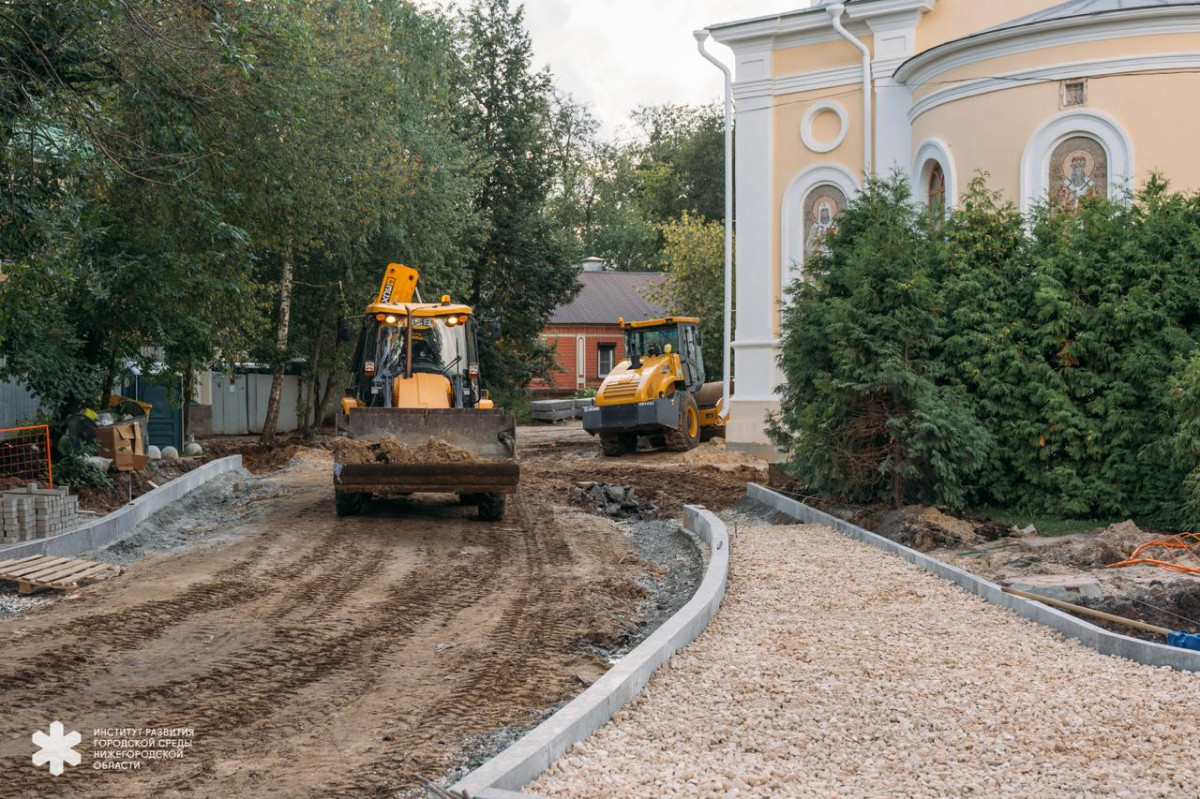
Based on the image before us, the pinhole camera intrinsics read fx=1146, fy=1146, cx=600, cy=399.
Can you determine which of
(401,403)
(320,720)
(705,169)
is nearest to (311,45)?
(401,403)

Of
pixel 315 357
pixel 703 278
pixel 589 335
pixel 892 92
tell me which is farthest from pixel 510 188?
pixel 589 335

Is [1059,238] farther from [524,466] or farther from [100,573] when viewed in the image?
[524,466]

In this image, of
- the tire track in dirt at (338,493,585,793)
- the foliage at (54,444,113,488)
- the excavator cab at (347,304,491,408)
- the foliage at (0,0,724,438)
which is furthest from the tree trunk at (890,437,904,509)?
the foliage at (54,444,113,488)

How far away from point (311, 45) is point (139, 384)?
9.64 metres

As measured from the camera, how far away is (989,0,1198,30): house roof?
18656 millimetres

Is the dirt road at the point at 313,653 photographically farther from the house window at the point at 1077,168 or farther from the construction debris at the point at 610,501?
the house window at the point at 1077,168

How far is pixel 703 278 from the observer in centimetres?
4622

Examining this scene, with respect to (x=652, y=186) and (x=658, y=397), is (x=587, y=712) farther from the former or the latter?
(x=652, y=186)

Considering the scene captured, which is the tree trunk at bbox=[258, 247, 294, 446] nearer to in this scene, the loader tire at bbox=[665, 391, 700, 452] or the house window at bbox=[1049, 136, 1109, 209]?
the loader tire at bbox=[665, 391, 700, 452]

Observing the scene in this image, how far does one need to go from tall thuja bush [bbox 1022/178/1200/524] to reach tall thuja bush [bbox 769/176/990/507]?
962 mm

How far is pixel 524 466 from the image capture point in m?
23.5

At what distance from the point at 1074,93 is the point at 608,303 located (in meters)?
43.9

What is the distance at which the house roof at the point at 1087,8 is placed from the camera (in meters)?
18.7

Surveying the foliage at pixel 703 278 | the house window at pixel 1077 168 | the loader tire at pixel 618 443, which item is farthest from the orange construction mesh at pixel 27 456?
the foliage at pixel 703 278
